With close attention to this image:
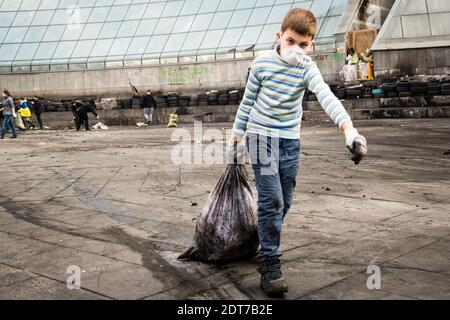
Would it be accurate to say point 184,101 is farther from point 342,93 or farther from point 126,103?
point 342,93

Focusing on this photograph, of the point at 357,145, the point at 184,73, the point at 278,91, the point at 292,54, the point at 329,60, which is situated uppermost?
the point at 329,60

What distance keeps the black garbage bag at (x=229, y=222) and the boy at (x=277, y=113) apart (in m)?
0.33

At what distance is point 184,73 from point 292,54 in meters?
29.2

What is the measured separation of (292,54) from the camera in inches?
134

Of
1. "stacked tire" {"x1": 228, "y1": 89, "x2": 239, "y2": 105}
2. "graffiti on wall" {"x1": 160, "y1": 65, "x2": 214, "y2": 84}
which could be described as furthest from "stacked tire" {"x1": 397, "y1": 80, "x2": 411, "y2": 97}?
"graffiti on wall" {"x1": 160, "y1": 65, "x2": 214, "y2": 84}

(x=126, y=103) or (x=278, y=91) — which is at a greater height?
(x=126, y=103)

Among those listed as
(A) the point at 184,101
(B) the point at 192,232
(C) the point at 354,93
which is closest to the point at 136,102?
(A) the point at 184,101

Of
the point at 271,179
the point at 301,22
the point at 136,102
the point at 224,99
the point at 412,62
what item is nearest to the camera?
the point at 301,22

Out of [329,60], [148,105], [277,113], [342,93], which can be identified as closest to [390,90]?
[342,93]

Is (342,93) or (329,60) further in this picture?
(329,60)

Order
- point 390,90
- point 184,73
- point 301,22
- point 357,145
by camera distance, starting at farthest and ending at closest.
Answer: point 184,73, point 390,90, point 301,22, point 357,145

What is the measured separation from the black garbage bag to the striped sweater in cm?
46
